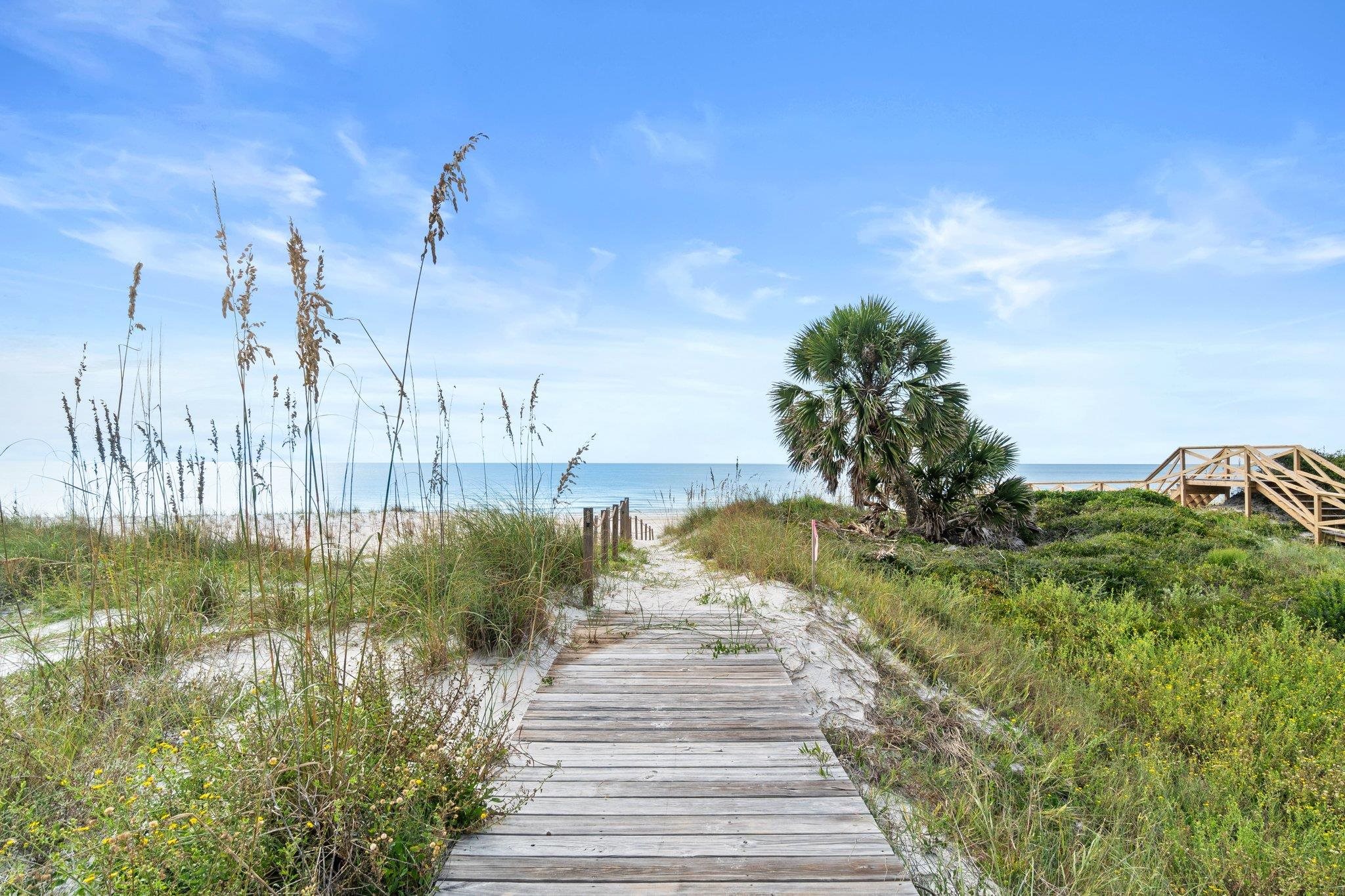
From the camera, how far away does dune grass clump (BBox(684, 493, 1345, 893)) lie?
3057mm

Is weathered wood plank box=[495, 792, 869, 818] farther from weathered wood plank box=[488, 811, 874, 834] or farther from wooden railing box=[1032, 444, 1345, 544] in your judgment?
wooden railing box=[1032, 444, 1345, 544]

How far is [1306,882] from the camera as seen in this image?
2.98 meters

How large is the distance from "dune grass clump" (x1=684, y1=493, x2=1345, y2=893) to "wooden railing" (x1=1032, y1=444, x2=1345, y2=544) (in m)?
7.78

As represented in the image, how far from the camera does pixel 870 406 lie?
13.0 metres

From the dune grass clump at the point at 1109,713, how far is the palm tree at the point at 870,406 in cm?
330

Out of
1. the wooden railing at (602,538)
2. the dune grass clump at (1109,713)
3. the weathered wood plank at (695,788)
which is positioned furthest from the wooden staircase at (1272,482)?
the weathered wood plank at (695,788)

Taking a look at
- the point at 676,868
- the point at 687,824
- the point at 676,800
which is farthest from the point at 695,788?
the point at 676,868

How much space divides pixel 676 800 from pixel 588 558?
348 cm

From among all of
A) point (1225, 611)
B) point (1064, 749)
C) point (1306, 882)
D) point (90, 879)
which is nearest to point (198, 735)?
point (90, 879)

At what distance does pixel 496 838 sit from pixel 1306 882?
360cm

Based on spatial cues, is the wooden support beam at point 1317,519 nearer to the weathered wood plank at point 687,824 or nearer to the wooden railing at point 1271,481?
the wooden railing at point 1271,481

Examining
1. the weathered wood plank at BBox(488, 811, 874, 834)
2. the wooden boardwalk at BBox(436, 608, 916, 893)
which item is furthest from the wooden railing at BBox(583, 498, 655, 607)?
the weathered wood plank at BBox(488, 811, 874, 834)

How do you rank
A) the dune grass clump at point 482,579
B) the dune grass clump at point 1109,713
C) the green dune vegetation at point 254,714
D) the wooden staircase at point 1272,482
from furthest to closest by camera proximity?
1. the wooden staircase at point 1272,482
2. the dune grass clump at point 482,579
3. the dune grass clump at point 1109,713
4. the green dune vegetation at point 254,714

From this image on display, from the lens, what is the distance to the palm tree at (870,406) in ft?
42.4
